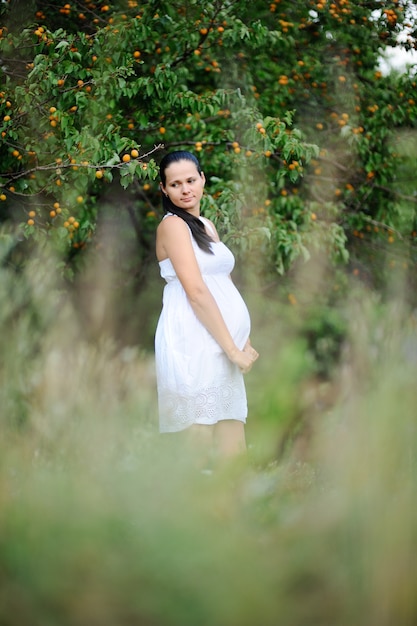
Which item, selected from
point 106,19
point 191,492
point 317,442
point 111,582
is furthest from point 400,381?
point 106,19

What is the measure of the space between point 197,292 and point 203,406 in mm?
460

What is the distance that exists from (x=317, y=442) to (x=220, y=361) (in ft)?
4.65

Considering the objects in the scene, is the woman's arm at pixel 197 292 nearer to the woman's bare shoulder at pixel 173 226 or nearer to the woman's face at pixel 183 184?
the woman's bare shoulder at pixel 173 226

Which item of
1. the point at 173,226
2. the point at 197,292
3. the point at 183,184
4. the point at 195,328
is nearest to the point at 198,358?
the point at 195,328

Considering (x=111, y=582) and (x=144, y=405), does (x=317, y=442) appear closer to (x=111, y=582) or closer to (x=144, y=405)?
(x=144, y=405)

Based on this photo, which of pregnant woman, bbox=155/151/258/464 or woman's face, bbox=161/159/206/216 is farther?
woman's face, bbox=161/159/206/216

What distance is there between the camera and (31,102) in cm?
427

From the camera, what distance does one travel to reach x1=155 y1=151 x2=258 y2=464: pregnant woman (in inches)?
126

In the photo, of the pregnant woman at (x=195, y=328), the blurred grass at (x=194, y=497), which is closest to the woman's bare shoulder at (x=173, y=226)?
the pregnant woman at (x=195, y=328)

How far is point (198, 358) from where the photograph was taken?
3254 mm

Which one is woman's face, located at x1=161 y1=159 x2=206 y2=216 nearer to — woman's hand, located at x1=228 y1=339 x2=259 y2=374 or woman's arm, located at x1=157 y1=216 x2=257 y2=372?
woman's arm, located at x1=157 y1=216 x2=257 y2=372

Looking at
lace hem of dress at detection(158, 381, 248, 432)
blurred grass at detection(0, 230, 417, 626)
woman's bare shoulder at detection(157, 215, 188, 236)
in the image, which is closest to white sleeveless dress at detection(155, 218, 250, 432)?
lace hem of dress at detection(158, 381, 248, 432)

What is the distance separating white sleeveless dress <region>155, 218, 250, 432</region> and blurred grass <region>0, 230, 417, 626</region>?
117 centimetres

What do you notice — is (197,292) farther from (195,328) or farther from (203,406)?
(203,406)
